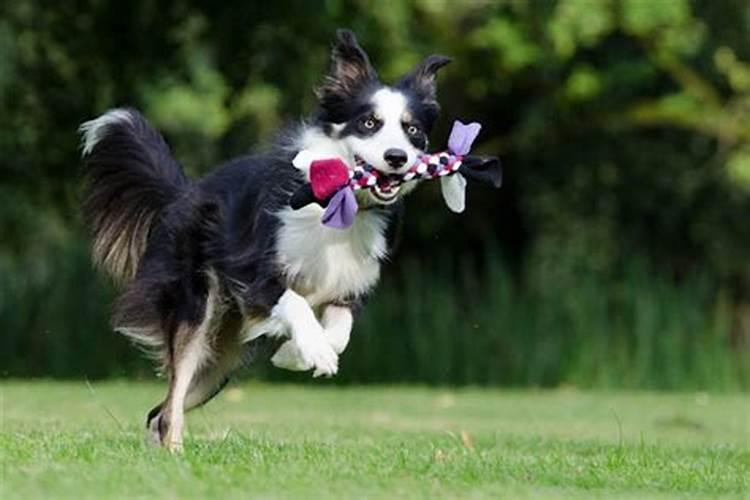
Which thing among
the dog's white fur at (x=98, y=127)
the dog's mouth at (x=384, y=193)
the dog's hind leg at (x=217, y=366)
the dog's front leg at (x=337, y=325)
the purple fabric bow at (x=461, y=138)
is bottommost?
the dog's hind leg at (x=217, y=366)

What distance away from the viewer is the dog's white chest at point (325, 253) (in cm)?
961

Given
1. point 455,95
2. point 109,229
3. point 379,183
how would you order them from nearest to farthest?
point 379,183
point 109,229
point 455,95

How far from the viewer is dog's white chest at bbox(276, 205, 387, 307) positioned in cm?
961

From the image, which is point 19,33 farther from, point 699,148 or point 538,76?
point 699,148

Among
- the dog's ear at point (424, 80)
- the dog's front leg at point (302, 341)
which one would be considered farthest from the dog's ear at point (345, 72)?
the dog's front leg at point (302, 341)

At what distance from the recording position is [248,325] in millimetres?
9875

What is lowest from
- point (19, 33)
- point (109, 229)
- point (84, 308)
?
point (84, 308)

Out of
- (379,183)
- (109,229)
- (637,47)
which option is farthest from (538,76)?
(379,183)

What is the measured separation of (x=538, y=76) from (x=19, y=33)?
6.10 meters

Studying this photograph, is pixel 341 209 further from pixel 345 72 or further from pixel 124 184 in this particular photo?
pixel 124 184

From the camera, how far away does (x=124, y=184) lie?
36.6ft

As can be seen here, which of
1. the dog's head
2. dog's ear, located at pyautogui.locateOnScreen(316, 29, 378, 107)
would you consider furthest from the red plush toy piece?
dog's ear, located at pyautogui.locateOnScreen(316, 29, 378, 107)

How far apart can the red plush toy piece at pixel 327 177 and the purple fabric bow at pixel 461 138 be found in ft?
2.29

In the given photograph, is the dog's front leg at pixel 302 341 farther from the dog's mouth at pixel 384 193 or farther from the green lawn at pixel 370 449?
the dog's mouth at pixel 384 193
